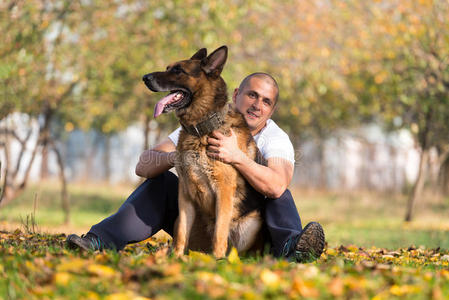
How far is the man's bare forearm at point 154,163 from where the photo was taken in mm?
4918

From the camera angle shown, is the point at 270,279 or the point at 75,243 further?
the point at 75,243

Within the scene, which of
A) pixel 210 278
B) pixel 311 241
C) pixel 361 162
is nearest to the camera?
pixel 210 278

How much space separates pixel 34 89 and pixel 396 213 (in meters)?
12.8

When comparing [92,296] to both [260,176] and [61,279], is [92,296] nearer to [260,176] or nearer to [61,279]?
[61,279]

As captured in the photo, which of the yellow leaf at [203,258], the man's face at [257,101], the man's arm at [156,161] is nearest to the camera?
the yellow leaf at [203,258]

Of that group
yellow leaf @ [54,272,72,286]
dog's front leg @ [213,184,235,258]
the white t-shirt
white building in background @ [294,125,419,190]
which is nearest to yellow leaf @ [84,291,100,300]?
yellow leaf @ [54,272,72,286]

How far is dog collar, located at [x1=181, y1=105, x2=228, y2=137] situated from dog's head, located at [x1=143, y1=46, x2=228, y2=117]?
0.68 feet

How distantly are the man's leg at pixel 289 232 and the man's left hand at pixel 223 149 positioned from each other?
25.5 inches

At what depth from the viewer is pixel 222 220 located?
448 cm

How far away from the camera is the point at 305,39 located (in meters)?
15.7

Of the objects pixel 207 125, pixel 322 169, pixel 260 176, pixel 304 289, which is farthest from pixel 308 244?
pixel 322 169

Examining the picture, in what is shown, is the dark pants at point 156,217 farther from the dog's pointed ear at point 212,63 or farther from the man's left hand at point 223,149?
the dog's pointed ear at point 212,63

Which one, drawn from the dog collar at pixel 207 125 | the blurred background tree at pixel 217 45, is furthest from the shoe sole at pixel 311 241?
the blurred background tree at pixel 217 45

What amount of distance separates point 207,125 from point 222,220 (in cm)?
82
